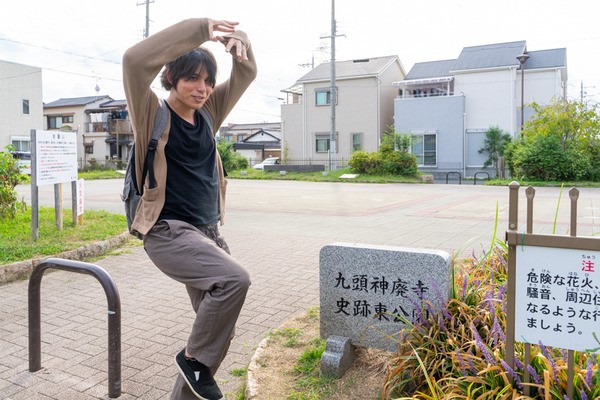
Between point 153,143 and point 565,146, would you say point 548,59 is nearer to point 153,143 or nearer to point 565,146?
point 565,146

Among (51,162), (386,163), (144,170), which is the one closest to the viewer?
(144,170)

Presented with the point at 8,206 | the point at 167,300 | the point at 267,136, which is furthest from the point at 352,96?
the point at 167,300

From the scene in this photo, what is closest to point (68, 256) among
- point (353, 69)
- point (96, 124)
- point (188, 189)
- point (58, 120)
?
point (188, 189)

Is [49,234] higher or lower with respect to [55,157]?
lower

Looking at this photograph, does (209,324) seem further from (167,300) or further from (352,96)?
(352,96)

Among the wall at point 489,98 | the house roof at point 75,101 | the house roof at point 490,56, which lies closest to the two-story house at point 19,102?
the house roof at point 75,101

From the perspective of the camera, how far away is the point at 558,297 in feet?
7.11

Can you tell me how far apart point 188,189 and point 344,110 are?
32.2 m

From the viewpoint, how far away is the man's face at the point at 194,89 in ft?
8.04

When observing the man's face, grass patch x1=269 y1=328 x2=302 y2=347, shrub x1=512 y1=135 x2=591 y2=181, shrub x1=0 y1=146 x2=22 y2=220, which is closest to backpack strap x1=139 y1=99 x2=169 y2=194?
the man's face

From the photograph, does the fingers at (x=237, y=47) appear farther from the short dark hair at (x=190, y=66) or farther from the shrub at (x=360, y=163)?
the shrub at (x=360, y=163)

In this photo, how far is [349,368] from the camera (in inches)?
124

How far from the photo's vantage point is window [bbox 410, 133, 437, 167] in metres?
30.0

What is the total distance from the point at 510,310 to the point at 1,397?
2.83 meters
